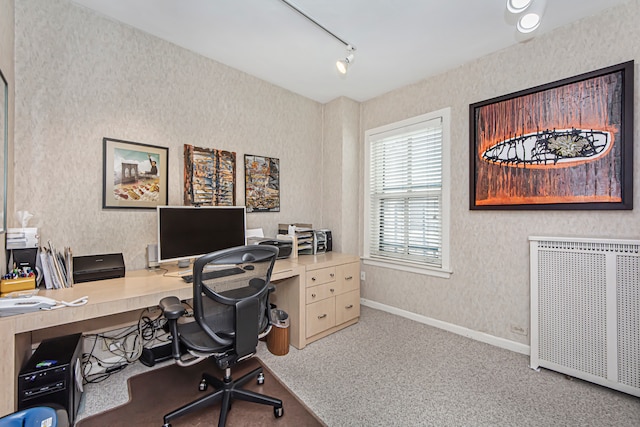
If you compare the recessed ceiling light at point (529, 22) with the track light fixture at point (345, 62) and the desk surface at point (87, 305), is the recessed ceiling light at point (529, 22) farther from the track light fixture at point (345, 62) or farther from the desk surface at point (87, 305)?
the desk surface at point (87, 305)

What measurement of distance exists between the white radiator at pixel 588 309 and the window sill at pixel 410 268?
2.63 ft

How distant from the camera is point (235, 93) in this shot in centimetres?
289

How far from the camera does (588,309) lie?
6.56 ft

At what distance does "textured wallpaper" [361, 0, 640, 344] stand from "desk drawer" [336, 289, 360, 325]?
57 centimetres

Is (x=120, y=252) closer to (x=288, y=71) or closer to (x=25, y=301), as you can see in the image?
(x=25, y=301)

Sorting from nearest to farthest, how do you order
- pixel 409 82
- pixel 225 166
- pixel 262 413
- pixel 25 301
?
pixel 25 301, pixel 262 413, pixel 225 166, pixel 409 82

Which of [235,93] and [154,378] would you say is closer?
[154,378]

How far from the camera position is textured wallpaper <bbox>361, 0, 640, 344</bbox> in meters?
2.03

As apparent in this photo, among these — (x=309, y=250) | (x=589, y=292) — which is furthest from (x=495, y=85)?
(x=309, y=250)

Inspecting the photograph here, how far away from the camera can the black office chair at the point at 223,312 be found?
4.69 ft

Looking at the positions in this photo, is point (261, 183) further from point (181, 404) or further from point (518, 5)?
point (518, 5)

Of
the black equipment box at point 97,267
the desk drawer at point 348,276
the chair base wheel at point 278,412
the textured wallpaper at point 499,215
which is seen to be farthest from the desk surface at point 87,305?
the textured wallpaper at point 499,215

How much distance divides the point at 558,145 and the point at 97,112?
11.5ft

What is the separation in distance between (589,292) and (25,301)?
3382 mm
